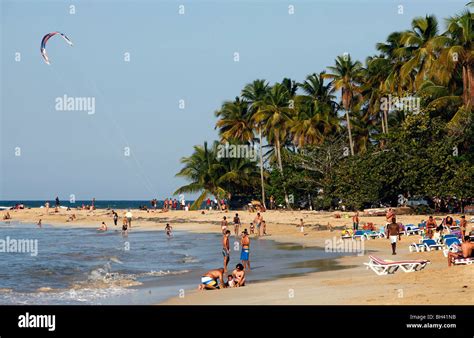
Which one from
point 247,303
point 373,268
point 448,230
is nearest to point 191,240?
point 448,230

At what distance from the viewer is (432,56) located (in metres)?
48.9

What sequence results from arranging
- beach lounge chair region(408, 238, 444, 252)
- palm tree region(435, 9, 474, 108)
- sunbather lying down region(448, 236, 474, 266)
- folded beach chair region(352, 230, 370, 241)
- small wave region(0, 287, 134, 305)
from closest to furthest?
small wave region(0, 287, 134, 305) < sunbather lying down region(448, 236, 474, 266) < beach lounge chair region(408, 238, 444, 252) < folded beach chair region(352, 230, 370, 241) < palm tree region(435, 9, 474, 108)

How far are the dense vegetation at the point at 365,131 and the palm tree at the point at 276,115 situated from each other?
9 cm

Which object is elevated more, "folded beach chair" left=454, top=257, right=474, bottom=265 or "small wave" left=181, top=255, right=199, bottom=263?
"folded beach chair" left=454, top=257, right=474, bottom=265

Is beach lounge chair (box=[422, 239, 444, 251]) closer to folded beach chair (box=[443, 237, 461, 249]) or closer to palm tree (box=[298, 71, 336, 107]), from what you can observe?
folded beach chair (box=[443, 237, 461, 249])

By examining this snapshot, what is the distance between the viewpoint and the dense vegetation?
43781mm

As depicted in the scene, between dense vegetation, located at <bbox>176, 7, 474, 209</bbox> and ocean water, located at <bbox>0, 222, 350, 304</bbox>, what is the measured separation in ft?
35.7
